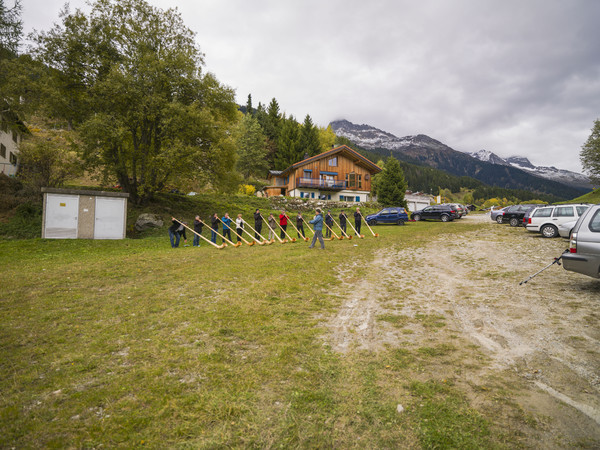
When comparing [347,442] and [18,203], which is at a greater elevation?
[18,203]

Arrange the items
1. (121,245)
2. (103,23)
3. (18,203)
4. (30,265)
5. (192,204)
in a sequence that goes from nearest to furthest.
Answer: (30,265) < (121,245) < (18,203) < (103,23) < (192,204)

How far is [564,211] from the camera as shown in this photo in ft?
54.0

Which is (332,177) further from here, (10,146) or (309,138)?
(10,146)

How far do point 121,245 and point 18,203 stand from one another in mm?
9305

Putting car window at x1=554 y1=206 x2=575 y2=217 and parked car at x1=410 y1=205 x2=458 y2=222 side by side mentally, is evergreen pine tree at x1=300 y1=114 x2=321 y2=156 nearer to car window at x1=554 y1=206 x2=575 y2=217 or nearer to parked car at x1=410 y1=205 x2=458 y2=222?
parked car at x1=410 y1=205 x2=458 y2=222

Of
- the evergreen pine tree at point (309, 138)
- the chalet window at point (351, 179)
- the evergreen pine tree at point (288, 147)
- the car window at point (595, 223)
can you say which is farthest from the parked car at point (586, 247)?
the evergreen pine tree at point (309, 138)

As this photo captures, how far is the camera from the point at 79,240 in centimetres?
1581

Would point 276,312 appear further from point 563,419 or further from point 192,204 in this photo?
point 192,204

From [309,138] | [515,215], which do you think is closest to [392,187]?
[515,215]

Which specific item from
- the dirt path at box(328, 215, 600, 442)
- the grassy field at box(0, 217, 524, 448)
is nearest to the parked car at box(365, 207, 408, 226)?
the dirt path at box(328, 215, 600, 442)

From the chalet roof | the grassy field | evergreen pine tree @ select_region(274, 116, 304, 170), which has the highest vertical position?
evergreen pine tree @ select_region(274, 116, 304, 170)

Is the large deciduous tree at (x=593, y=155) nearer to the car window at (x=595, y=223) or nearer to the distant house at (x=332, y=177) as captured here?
the distant house at (x=332, y=177)

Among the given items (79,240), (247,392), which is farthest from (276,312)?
(79,240)

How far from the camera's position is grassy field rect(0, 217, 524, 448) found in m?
2.75
